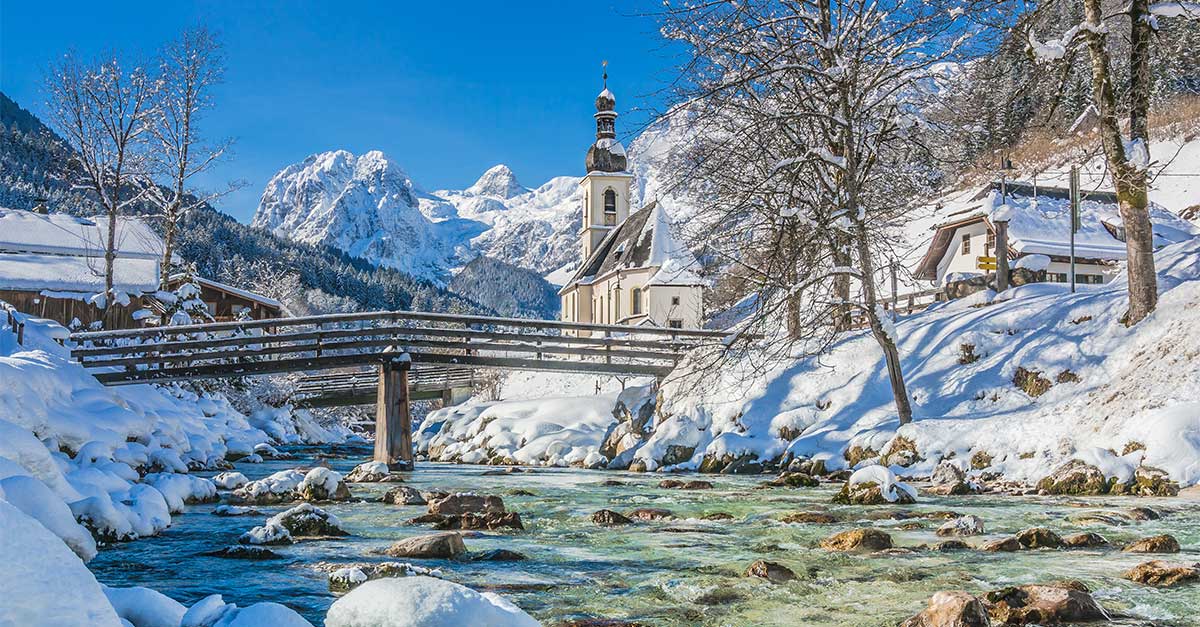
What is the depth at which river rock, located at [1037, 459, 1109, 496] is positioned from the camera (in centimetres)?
1360

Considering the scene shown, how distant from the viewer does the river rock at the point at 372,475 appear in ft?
65.9

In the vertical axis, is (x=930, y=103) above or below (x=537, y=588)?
above

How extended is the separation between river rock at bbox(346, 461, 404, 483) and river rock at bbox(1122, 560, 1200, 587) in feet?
50.3

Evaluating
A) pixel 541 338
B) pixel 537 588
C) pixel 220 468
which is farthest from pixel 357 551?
pixel 541 338

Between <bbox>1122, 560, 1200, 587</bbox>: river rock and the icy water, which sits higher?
<bbox>1122, 560, 1200, 587</bbox>: river rock

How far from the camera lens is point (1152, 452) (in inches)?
526

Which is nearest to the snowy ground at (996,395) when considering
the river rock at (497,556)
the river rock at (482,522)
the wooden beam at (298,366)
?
the wooden beam at (298,366)

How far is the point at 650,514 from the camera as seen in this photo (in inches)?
503

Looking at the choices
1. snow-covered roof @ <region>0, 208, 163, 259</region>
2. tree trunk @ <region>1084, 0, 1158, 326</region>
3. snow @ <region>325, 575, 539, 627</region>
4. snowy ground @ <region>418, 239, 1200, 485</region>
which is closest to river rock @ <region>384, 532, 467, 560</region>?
snow @ <region>325, 575, 539, 627</region>

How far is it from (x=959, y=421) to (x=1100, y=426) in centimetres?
306

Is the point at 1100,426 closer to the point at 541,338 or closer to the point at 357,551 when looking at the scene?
the point at 357,551

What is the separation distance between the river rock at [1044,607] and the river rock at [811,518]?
4.89 metres

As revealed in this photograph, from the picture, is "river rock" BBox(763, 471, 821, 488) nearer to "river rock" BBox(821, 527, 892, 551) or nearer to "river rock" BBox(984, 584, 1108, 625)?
"river rock" BBox(821, 527, 892, 551)

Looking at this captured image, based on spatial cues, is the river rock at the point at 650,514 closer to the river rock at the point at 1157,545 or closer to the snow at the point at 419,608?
the river rock at the point at 1157,545
